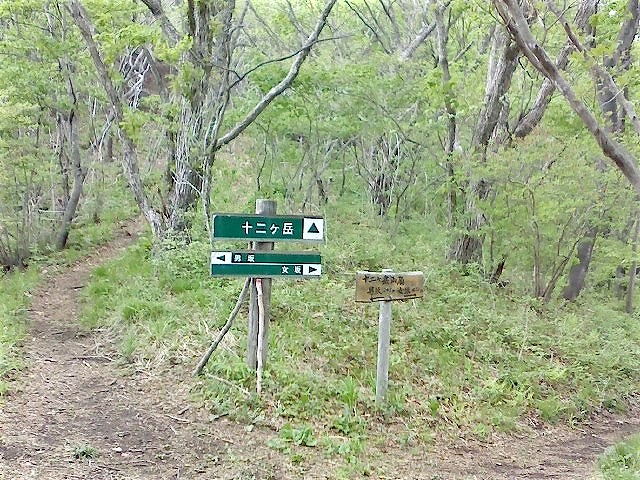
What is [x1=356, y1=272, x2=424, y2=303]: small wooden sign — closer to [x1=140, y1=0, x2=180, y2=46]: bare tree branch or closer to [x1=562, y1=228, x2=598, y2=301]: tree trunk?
[x1=140, y1=0, x2=180, y2=46]: bare tree branch

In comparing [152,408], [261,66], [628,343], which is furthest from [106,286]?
[628,343]

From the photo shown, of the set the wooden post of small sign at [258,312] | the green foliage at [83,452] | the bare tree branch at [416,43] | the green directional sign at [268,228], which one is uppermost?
the bare tree branch at [416,43]

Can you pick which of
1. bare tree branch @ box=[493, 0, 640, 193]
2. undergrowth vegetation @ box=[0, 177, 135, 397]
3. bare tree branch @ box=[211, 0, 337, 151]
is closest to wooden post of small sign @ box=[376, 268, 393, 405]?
bare tree branch @ box=[493, 0, 640, 193]

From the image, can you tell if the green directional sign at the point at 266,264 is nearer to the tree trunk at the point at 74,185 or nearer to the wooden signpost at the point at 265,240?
the wooden signpost at the point at 265,240

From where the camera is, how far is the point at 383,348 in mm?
6266

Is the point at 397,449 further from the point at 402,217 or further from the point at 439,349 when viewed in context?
the point at 402,217

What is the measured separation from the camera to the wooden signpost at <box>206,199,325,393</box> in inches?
223

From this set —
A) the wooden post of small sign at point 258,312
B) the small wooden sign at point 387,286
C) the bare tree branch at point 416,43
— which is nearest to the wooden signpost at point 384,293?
the small wooden sign at point 387,286

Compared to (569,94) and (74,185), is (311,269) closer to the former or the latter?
(569,94)

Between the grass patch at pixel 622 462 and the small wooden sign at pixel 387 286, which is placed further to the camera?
the small wooden sign at pixel 387 286

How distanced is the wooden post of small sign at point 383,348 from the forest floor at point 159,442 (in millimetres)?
376

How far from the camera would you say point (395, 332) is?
8156 millimetres

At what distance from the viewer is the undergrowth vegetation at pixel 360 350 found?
6.05m

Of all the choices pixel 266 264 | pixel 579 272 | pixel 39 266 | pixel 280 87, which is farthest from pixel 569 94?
pixel 39 266
